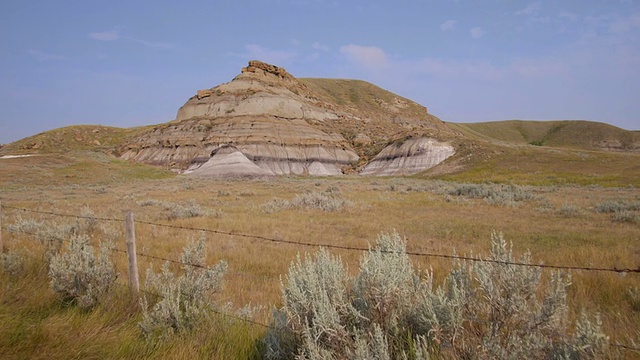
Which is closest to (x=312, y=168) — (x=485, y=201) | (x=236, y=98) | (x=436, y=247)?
(x=236, y=98)

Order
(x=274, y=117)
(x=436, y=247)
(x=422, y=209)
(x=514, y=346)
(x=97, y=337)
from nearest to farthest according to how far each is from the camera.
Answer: (x=514, y=346)
(x=97, y=337)
(x=436, y=247)
(x=422, y=209)
(x=274, y=117)

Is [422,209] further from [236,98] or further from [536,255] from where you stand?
[236,98]

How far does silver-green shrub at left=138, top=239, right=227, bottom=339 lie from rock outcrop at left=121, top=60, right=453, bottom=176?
52.7 meters

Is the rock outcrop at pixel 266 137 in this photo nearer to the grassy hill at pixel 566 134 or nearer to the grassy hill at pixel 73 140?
the grassy hill at pixel 73 140

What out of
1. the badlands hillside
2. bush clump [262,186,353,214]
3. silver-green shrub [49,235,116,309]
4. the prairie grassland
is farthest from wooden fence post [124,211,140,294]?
the badlands hillside

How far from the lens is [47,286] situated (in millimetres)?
5699

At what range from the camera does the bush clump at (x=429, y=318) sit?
2799 mm

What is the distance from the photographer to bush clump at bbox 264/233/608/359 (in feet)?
9.18

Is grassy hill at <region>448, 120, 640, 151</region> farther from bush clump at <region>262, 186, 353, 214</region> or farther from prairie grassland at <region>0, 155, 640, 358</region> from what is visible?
prairie grassland at <region>0, 155, 640, 358</region>

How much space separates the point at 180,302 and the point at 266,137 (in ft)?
219

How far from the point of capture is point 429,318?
3236mm

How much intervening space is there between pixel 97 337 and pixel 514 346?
4.28m

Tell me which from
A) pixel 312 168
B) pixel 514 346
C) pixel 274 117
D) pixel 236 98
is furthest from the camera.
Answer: pixel 236 98

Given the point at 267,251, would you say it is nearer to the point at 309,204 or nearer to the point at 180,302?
the point at 180,302
